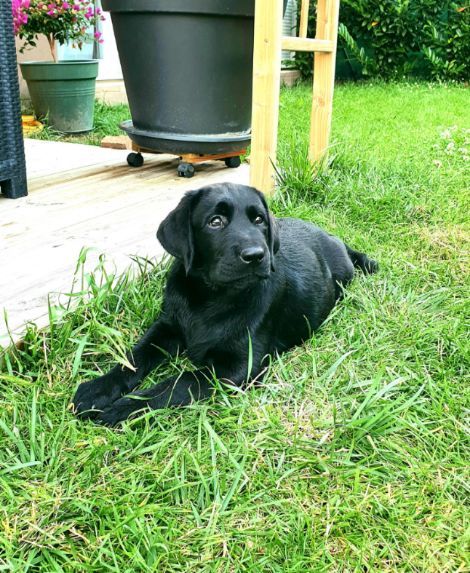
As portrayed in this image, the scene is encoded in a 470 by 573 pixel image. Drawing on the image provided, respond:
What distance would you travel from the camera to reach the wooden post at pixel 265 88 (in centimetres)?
284

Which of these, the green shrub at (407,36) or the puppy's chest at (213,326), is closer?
the puppy's chest at (213,326)

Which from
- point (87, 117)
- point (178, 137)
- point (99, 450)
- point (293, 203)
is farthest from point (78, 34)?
point (99, 450)

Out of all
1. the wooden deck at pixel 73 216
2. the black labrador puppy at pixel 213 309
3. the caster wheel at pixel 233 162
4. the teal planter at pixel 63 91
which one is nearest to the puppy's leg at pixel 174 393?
the black labrador puppy at pixel 213 309

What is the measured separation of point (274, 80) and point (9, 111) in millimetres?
1306

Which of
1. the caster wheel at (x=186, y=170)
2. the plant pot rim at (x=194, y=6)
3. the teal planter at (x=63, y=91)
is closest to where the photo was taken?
the plant pot rim at (x=194, y=6)

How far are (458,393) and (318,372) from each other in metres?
0.43

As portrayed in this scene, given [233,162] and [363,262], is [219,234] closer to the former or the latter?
[363,262]

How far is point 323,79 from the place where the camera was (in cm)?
376

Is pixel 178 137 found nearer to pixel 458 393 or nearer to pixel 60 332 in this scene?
pixel 60 332

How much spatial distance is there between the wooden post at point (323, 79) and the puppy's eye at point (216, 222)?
1.90 metres

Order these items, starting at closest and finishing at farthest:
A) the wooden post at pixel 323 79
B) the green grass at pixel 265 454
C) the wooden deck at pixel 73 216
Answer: the green grass at pixel 265 454 < the wooden deck at pixel 73 216 < the wooden post at pixel 323 79

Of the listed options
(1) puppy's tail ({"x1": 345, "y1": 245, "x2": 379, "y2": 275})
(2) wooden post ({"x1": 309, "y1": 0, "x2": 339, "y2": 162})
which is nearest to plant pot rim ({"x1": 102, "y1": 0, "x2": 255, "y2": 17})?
(2) wooden post ({"x1": 309, "y1": 0, "x2": 339, "y2": 162})

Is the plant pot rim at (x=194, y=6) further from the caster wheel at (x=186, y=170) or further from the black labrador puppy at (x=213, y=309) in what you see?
the black labrador puppy at (x=213, y=309)

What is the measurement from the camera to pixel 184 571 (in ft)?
4.06
